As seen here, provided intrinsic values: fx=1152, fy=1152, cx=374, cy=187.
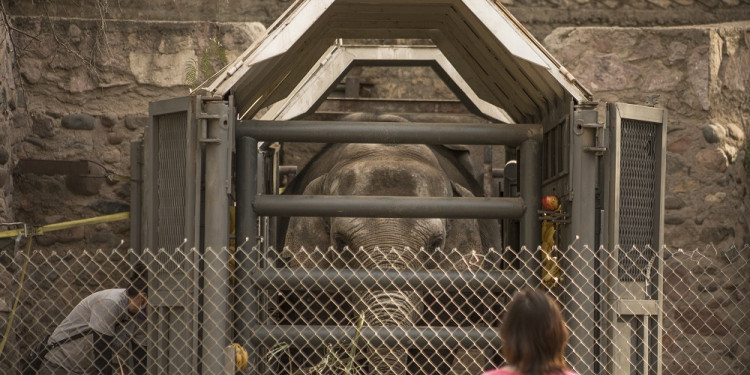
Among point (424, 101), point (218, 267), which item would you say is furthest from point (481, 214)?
point (424, 101)

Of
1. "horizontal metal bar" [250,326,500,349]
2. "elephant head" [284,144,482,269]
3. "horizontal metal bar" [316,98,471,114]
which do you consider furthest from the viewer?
"horizontal metal bar" [316,98,471,114]

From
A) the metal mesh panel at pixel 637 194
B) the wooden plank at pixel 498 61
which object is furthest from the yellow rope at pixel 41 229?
the metal mesh panel at pixel 637 194

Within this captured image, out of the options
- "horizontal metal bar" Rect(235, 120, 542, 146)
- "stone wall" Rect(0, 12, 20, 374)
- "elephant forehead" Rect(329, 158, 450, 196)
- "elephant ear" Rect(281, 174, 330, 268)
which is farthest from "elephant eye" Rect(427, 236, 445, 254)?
"stone wall" Rect(0, 12, 20, 374)

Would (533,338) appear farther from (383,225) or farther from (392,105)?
(392,105)

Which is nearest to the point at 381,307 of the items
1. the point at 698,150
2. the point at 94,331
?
the point at 94,331

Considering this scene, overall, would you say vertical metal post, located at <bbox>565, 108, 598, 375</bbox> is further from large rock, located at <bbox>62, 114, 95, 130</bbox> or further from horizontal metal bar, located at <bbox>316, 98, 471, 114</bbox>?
large rock, located at <bbox>62, 114, 95, 130</bbox>

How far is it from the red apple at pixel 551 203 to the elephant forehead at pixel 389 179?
1596mm

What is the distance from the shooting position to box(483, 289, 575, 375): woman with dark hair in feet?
11.8

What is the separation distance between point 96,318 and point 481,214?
101 inches

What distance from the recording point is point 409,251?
7699 millimetres

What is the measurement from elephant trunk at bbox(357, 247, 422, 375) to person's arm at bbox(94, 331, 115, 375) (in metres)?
1.62

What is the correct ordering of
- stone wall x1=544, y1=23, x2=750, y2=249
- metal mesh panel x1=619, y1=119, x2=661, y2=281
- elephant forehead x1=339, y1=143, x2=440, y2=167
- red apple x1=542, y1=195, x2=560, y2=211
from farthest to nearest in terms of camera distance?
stone wall x1=544, y1=23, x2=750, y2=249 → elephant forehead x1=339, y1=143, x2=440, y2=167 → red apple x1=542, y1=195, x2=560, y2=211 → metal mesh panel x1=619, y1=119, x2=661, y2=281

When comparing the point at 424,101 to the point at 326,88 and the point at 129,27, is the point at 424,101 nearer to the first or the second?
the point at 326,88

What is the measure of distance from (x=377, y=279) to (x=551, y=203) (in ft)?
3.69
